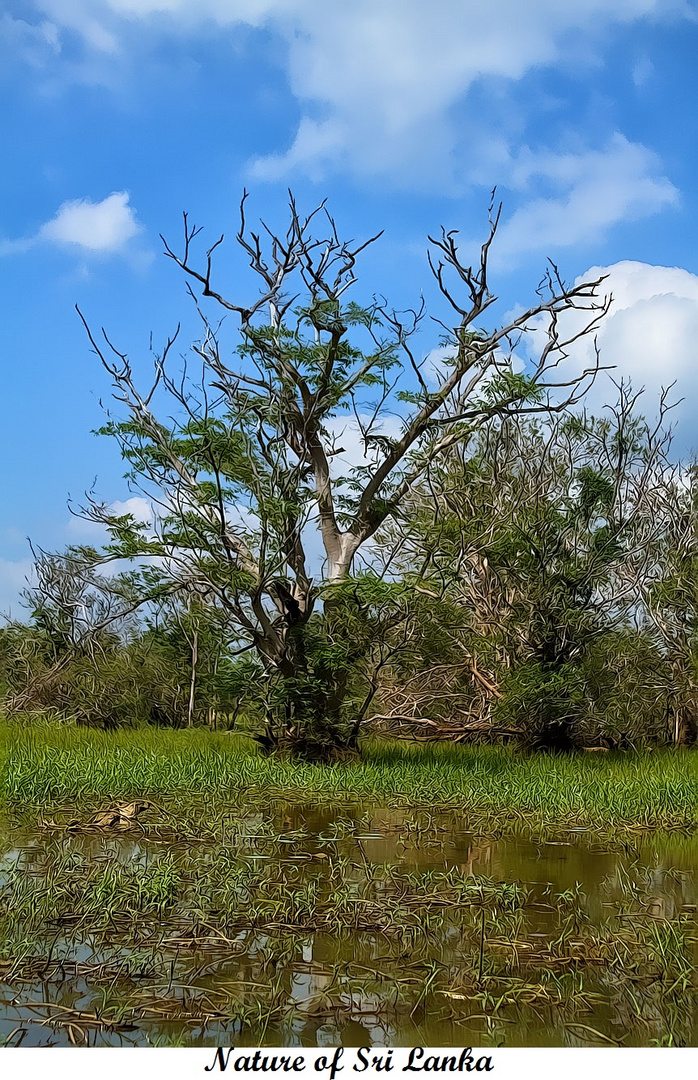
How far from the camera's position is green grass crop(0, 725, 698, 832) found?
9914mm

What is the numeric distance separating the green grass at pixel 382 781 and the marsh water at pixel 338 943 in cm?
193

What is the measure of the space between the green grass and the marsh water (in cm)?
193

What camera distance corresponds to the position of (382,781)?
11688 millimetres

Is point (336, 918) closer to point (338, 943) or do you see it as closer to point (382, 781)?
point (338, 943)

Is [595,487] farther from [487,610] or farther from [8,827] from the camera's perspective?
[8,827]

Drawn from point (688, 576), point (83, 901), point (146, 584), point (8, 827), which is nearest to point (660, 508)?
point (688, 576)

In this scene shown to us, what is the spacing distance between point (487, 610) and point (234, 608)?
→ 549 cm

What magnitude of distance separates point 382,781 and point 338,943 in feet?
22.0

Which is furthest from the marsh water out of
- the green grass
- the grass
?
the green grass

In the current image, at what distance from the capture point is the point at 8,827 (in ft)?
27.6

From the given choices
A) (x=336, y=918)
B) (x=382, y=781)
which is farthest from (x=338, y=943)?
(x=382, y=781)

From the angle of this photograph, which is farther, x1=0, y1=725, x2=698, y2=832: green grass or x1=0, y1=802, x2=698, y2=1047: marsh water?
x1=0, y1=725, x2=698, y2=832: green grass

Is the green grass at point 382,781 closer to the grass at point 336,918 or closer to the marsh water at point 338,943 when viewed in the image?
the grass at point 336,918

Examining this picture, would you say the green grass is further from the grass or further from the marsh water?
the marsh water
